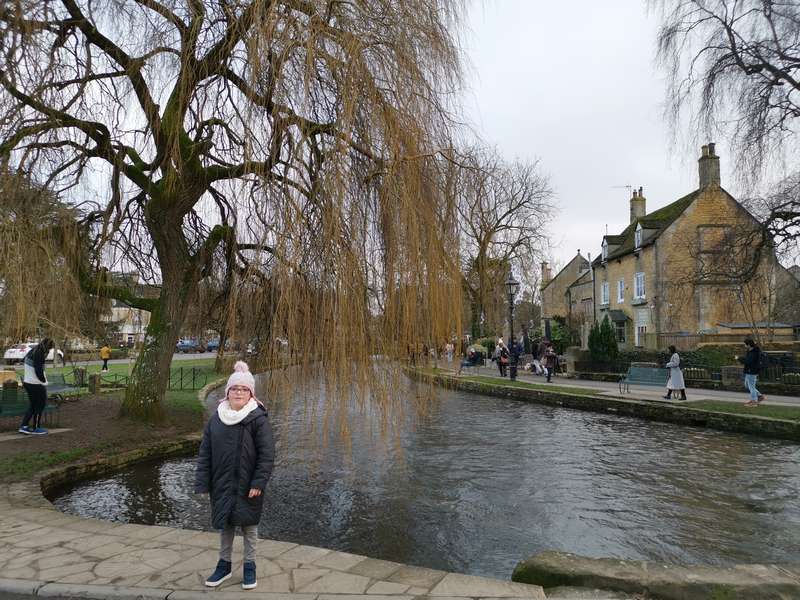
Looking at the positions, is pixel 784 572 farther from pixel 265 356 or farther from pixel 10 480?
pixel 10 480

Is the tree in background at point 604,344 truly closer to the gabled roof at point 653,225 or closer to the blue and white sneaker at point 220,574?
the gabled roof at point 653,225

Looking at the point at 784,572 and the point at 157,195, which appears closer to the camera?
the point at 784,572

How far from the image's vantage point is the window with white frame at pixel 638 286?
37812mm

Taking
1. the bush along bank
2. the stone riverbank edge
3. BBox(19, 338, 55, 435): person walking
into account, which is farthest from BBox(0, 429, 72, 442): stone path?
the bush along bank

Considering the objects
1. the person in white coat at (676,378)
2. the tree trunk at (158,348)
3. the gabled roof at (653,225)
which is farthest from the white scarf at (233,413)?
the gabled roof at (653,225)

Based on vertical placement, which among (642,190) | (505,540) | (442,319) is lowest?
(505,540)

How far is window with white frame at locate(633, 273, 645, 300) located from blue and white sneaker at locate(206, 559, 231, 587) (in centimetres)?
3757

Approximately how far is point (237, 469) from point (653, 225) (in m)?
38.9

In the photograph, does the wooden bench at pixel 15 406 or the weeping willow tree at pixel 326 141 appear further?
the wooden bench at pixel 15 406

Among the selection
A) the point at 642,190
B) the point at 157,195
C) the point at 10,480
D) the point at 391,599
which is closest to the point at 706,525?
the point at 391,599

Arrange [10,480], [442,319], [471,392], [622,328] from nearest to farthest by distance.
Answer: [442,319] < [10,480] < [471,392] < [622,328]

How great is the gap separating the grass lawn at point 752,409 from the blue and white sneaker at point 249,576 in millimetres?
12730

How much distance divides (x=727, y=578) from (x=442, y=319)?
3.78 metres

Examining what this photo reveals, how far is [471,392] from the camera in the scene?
23.9m
